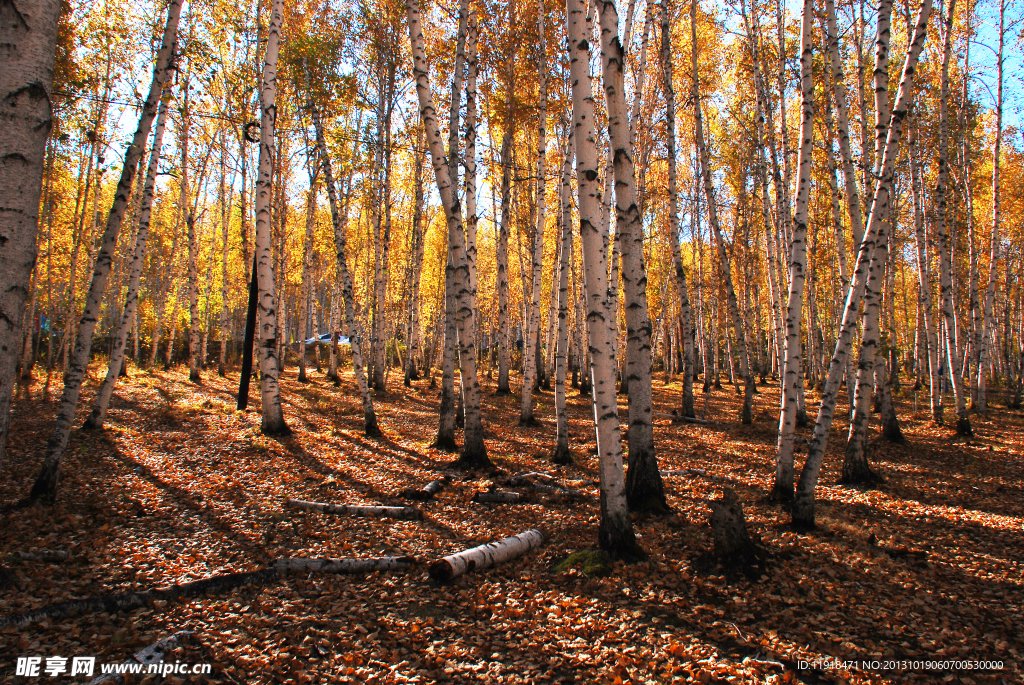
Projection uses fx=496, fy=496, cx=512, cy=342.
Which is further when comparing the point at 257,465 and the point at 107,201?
the point at 107,201

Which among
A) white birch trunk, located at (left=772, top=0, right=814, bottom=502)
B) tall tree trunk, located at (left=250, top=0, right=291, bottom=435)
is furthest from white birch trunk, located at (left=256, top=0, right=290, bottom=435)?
white birch trunk, located at (left=772, top=0, right=814, bottom=502)

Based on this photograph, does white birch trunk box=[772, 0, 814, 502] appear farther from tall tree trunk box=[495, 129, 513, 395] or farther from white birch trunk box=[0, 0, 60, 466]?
tall tree trunk box=[495, 129, 513, 395]

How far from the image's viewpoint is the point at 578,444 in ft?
36.0

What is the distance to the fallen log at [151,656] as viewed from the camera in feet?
9.37

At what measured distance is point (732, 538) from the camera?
4.63 metres

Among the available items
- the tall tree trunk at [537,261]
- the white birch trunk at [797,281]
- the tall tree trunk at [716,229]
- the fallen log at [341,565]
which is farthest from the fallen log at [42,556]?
A: the tall tree trunk at [716,229]

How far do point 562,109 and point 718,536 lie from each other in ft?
37.4

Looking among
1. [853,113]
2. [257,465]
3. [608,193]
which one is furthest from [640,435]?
[853,113]

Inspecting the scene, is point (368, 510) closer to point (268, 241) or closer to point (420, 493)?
point (420, 493)

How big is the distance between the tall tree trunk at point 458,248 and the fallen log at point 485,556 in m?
3.12

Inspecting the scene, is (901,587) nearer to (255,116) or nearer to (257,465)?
(257,465)

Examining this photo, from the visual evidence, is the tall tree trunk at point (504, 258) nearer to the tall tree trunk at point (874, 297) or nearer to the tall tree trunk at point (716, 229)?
the tall tree trunk at point (716, 229)

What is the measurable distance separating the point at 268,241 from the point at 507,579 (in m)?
8.41

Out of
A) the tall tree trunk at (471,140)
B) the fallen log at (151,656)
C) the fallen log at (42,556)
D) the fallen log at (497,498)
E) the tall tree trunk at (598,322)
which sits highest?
the tall tree trunk at (471,140)
